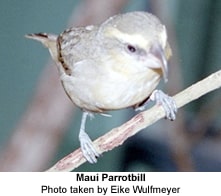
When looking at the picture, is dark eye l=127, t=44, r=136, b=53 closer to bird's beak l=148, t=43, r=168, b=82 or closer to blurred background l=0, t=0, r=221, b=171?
bird's beak l=148, t=43, r=168, b=82

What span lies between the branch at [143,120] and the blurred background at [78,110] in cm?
13

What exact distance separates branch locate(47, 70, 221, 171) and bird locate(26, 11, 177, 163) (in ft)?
0.06

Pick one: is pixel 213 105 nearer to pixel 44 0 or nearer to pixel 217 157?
pixel 217 157

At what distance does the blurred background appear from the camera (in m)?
0.83

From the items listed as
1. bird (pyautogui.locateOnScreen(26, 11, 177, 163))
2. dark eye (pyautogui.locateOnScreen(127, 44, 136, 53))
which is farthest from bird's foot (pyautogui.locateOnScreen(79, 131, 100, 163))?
dark eye (pyautogui.locateOnScreen(127, 44, 136, 53))

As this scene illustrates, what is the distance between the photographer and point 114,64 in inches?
27.4

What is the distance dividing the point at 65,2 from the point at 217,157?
0.38 meters

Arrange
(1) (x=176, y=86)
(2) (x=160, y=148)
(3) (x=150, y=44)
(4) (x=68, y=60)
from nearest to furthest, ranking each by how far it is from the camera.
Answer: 1. (3) (x=150, y=44)
2. (4) (x=68, y=60)
3. (1) (x=176, y=86)
4. (2) (x=160, y=148)

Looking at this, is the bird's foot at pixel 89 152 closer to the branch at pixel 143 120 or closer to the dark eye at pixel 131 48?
the branch at pixel 143 120

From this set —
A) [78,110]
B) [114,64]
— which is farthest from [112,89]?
[78,110]

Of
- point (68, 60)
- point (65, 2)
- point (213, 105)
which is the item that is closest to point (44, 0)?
point (65, 2)

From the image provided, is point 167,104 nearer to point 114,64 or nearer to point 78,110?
point 114,64
